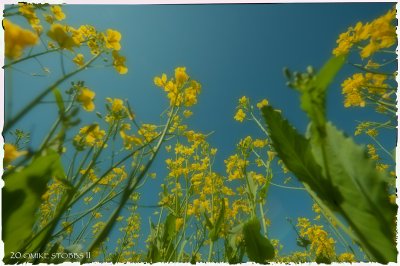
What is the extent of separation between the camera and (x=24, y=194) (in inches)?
38.8

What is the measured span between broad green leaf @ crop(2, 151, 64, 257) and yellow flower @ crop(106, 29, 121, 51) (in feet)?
2.32

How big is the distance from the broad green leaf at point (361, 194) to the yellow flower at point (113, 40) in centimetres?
109

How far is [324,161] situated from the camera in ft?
2.80

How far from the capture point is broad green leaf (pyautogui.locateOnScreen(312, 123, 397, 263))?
87 centimetres

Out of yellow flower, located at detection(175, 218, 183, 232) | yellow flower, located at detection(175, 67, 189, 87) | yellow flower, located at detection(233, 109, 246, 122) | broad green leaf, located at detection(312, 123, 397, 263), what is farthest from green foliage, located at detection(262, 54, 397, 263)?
yellow flower, located at detection(233, 109, 246, 122)

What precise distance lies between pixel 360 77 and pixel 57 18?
1.74 metres

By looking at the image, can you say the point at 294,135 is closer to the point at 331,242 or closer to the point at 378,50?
the point at 378,50

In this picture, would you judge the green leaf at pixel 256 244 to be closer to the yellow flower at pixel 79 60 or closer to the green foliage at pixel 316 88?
the green foliage at pixel 316 88

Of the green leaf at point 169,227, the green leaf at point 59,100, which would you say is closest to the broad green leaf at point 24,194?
the green leaf at point 59,100

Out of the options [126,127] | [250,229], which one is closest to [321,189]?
[250,229]

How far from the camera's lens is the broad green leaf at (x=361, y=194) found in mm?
866

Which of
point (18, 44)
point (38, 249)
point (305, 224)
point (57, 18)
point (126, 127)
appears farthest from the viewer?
point (305, 224)

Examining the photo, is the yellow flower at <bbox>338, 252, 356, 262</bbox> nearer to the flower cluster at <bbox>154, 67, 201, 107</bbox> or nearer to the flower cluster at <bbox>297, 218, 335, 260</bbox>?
the flower cluster at <bbox>297, 218, 335, 260</bbox>

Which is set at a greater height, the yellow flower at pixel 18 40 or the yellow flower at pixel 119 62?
the yellow flower at pixel 119 62
